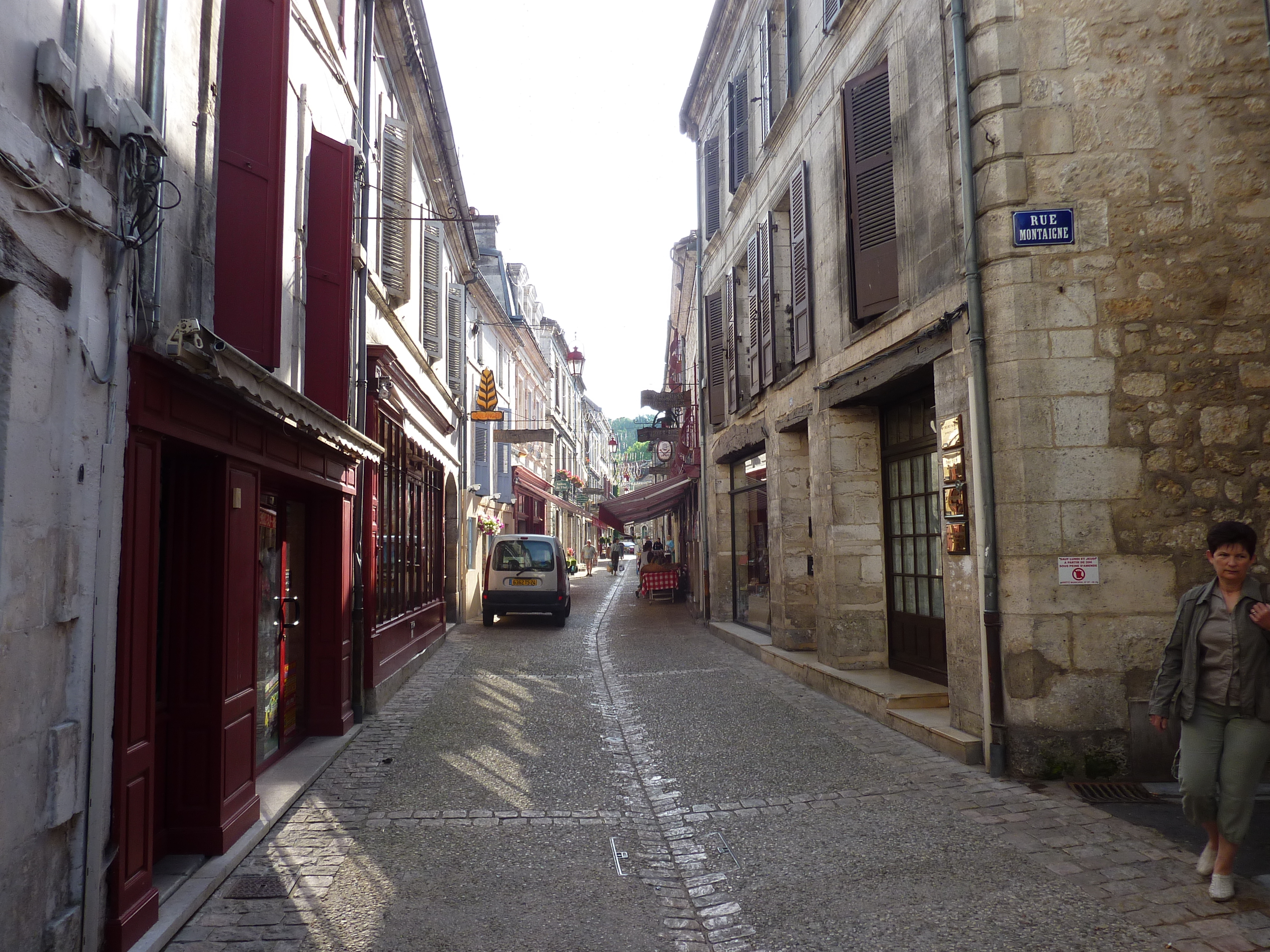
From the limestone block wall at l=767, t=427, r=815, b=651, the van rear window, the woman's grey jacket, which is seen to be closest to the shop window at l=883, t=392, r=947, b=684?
the limestone block wall at l=767, t=427, r=815, b=651

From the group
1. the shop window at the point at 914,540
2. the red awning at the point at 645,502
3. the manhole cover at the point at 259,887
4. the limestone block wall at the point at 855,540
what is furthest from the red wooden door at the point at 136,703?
the red awning at the point at 645,502

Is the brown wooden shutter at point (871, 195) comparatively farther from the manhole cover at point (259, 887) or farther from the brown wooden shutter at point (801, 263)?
the manhole cover at point (259, 887)

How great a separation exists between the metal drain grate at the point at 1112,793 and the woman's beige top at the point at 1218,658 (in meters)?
1.66

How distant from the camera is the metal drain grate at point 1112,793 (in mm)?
5520

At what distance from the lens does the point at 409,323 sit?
1218 centimetres

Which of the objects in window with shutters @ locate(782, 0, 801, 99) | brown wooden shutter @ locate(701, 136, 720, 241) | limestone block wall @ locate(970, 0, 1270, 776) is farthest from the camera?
brown wooden shutter @ locate(701, 136, 720, 241)

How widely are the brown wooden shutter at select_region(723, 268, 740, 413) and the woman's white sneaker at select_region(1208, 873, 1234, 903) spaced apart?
421 inches

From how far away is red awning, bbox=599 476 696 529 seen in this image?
21.6m

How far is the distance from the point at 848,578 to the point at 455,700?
4.22m

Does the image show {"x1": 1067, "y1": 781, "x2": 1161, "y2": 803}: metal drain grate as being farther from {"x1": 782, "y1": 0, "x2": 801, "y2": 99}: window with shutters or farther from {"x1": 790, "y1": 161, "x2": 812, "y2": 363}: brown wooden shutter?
{"x1": 782, "y1": 0, "x2": 801, "y2": 99}: window with shutters

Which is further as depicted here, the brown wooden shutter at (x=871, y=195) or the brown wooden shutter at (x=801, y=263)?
the brown wooden shutter at (x=801, y=263)

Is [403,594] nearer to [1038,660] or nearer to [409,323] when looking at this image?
[409,323]

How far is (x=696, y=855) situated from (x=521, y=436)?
17.7 metres

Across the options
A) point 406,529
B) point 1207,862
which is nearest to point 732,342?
point 406,529
